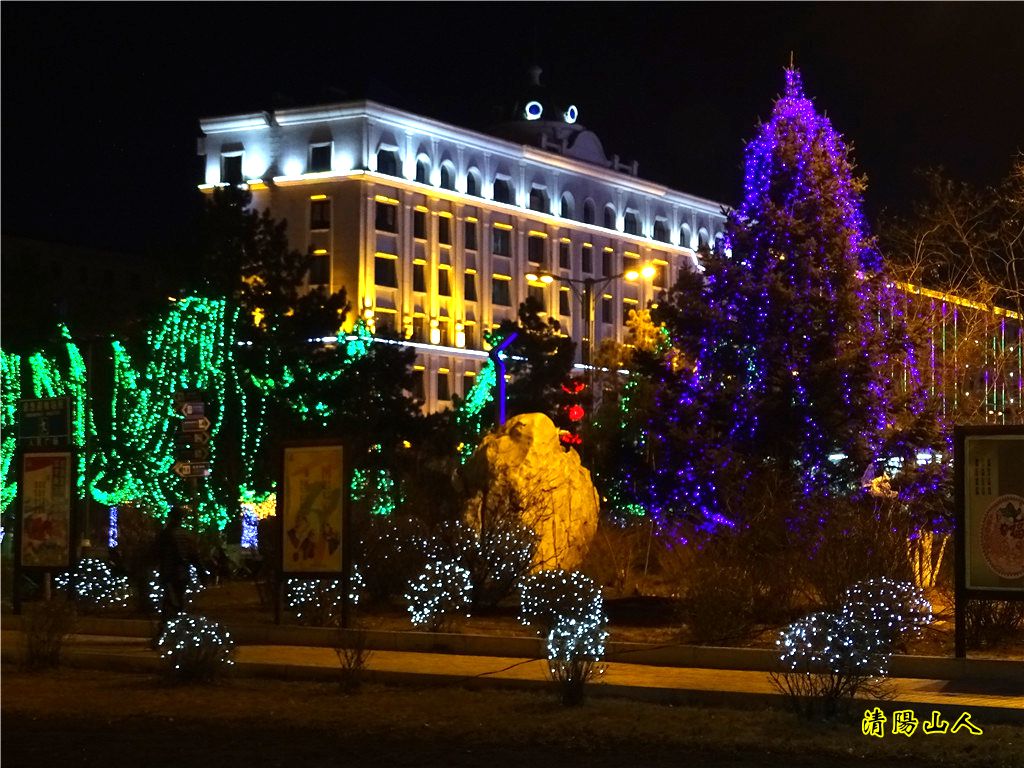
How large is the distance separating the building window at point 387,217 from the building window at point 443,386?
912cm

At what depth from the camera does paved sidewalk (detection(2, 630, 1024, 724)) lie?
46.5 ft

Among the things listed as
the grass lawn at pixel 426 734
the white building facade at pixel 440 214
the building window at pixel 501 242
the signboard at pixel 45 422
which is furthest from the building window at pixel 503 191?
the grass lawn at pixel 426 734

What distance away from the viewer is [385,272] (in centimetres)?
8756

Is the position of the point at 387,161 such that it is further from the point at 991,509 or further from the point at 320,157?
the point at 991,509

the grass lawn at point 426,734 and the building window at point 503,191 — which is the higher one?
the building window at point 503,191

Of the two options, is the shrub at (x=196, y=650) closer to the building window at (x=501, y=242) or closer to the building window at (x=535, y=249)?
the building window at (x=501, y=242)

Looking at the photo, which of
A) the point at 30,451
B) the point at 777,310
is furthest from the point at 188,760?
the point at 777,310

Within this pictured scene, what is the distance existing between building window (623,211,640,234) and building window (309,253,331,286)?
2645 cm

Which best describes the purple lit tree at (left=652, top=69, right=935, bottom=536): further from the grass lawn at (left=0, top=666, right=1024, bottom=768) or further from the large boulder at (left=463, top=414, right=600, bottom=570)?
the grass lawn at (left=0, top=666, right=1024, bottom=768)

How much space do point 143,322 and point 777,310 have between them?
87.8 feet

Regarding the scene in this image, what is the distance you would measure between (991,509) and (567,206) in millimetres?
86090

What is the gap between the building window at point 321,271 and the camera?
8594 cm

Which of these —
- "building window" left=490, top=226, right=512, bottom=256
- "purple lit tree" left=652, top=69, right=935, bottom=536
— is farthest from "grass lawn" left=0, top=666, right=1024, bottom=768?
"building window" left=490, top=226, right=512, bottom=256

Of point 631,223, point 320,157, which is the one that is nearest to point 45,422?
point 320,157
